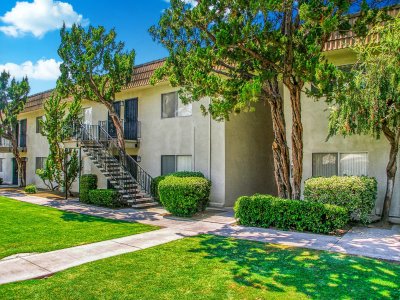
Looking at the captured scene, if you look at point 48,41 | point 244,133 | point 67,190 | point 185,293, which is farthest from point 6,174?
point 185,293

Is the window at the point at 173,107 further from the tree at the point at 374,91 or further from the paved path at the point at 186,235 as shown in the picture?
the tree at the point at 374,91

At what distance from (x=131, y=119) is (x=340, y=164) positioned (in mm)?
10711

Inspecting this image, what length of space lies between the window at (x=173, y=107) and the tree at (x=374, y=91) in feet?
23.9

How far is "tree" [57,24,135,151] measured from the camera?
47.1 feet

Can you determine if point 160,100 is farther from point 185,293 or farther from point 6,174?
point 6,174

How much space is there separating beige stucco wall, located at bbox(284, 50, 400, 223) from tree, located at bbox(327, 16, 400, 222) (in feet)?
3.39

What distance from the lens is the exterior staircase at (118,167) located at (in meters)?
14.3

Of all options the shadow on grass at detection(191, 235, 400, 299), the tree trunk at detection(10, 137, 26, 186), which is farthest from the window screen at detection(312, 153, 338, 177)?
the tree trunk at detection(10, 137, 26, 186)

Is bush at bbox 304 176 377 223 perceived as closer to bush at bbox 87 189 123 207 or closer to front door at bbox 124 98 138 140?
bush at bbox 87 189 123 207

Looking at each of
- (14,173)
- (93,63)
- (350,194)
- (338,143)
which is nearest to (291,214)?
(350,194)

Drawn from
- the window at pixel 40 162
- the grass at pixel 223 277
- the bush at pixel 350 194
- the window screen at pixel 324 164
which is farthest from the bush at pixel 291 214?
the window at pixel 40 162

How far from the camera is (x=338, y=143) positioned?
11258 millimetres

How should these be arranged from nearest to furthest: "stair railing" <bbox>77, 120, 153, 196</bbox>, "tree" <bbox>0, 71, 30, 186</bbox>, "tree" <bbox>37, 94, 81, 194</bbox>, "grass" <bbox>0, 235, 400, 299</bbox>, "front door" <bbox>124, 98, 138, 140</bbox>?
1. "grass" <bbox>0, 235, 400, 299</bbox>
2. "stair railing" <bbox>77, 120, 153, 196</bbox>
3. "tree" <bbox>37, 94, 81, 194</bbox>
4. "front door" <bbox>124, 98, 138, 140</bbox>
5. "tree" <bbox>0, 71, 30, 186</bbox>

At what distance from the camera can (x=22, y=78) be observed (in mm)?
22328
